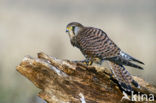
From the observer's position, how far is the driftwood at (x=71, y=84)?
4.15m

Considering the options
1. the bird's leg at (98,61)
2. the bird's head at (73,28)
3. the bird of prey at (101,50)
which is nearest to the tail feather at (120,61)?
the bird of prey at (101,50)

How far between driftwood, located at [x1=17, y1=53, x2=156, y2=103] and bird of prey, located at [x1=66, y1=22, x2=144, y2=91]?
6.2 inches

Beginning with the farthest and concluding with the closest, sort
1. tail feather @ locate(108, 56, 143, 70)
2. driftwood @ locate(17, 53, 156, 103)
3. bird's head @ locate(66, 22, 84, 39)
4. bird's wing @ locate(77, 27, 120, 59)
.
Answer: bird's head @ locate(66, 22, 84, 39), bird's wing @ locate(77, 27, 120, 59), tail feather @ locate(108, 56, 143, 70), driftwood @ locate(17, 53, 156, 103)

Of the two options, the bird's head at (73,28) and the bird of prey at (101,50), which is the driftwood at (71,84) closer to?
the bird of prey at (101,50)

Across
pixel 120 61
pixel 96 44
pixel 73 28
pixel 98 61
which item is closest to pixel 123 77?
pixel 120 61

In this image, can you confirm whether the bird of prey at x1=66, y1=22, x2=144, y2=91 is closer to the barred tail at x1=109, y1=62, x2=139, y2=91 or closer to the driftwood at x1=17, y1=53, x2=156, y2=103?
the barred tail at x1=109, y1=62, x2=139, y2=91

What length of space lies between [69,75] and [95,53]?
697mm

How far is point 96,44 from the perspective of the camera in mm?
4816

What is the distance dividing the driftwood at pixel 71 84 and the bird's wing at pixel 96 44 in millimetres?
476

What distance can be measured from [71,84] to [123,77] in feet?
2.66

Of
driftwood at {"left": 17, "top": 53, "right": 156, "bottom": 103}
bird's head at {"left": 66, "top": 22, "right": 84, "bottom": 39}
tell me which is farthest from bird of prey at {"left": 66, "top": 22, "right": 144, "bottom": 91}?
driftwood at {"left": 17, "top": 53, "right": 156, "bottom": 103}

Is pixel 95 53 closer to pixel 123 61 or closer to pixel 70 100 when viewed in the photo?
pixel 123 61

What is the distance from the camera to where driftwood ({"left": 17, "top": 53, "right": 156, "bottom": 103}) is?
415 centimetres

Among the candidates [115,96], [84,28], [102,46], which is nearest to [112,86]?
[115,96]
